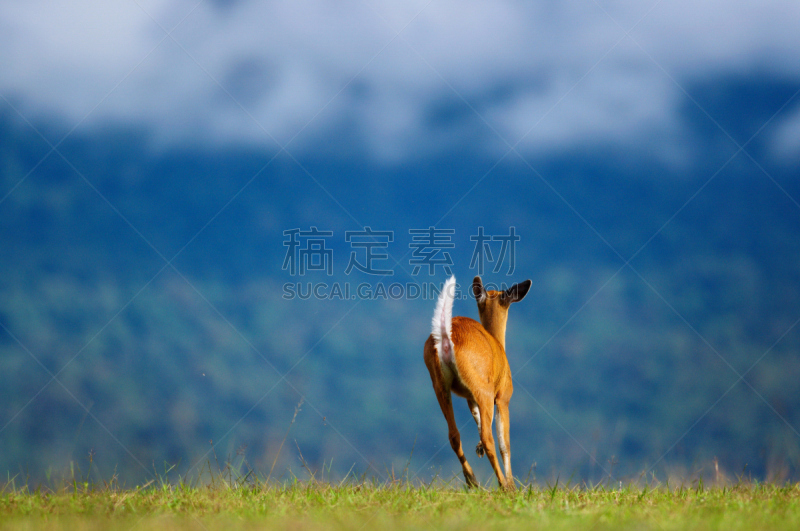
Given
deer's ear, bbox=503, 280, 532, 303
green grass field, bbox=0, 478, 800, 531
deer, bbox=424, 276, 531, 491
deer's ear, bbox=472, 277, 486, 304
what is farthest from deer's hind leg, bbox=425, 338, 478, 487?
deer's ear, bbox=503, 280, 532, 303

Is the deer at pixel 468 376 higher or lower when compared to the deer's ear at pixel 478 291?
lower

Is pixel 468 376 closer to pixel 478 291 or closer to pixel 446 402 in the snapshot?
pixel 446 402

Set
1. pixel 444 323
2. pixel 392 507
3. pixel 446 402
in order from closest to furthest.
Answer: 1. pixel 392 507
2. pixel 444 323
3. pixel 446 402

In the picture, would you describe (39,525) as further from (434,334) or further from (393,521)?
(434,334)

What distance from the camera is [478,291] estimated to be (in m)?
8.92

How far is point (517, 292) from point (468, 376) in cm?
218

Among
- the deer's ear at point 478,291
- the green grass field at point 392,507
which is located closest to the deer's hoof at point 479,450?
the green grass field at point 392,507

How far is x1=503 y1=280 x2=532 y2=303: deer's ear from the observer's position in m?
8.85

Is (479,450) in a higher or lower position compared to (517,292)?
lower

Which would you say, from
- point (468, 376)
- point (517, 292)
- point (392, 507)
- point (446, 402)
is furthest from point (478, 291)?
point (392, 507)

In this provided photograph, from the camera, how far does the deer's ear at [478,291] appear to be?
8.77 meters

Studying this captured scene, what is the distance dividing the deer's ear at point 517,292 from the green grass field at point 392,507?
303 centimetres

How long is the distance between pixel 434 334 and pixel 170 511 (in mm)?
3460

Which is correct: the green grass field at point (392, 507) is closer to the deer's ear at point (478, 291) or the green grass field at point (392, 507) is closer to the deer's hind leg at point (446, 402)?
the deer's hind leg at point (446, 402)
